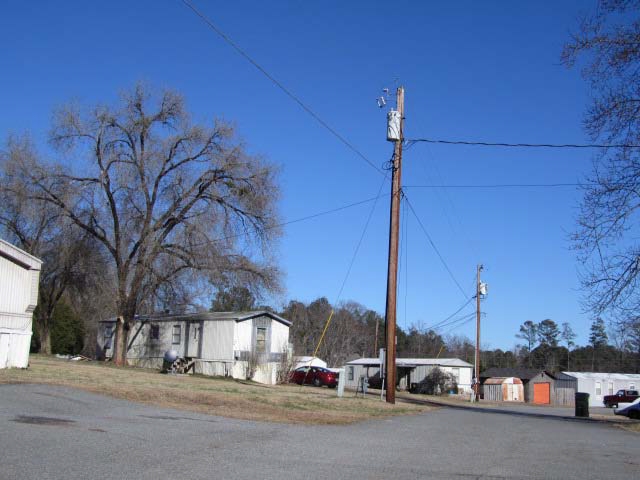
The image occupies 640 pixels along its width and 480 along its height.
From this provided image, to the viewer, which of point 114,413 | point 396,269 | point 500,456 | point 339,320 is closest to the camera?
point 500,456

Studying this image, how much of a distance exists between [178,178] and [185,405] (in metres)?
21.0

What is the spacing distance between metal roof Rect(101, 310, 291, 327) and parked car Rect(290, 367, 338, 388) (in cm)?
492

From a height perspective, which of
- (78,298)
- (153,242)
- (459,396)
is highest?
(153,242)

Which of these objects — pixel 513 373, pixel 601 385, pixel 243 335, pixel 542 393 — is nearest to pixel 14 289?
pixel 243 335

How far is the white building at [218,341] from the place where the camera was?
118ft

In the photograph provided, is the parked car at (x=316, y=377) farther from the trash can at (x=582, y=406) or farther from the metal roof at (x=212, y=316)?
the trash can at (x=582, y=406)

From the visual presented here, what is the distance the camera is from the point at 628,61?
1530cm

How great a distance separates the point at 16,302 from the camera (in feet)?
76.2

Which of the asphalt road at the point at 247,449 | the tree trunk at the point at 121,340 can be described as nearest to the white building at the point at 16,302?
Result: the asphalt road at the point at 247,449

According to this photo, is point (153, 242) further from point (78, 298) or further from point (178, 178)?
point (78, 298)

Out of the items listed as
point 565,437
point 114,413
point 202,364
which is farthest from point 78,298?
point 565,437

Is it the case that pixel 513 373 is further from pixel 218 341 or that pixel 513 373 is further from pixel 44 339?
pixel 44 339

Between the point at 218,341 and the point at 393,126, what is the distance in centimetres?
1832

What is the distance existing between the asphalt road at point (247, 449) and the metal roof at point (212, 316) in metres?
21.7
